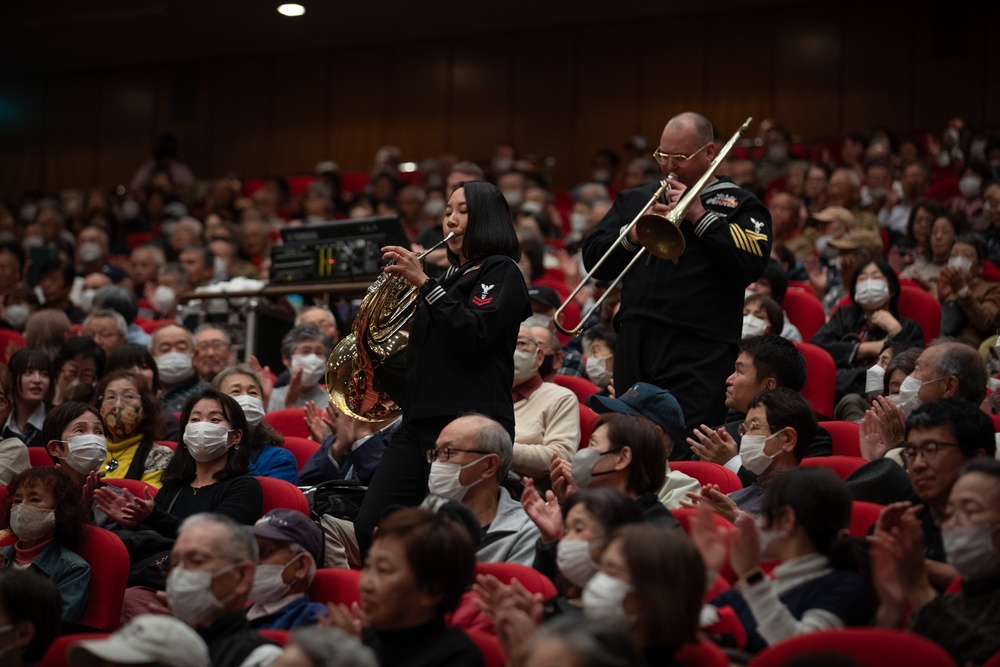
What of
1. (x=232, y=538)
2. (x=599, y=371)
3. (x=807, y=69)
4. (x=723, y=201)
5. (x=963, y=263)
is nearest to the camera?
(x=232, y=538)

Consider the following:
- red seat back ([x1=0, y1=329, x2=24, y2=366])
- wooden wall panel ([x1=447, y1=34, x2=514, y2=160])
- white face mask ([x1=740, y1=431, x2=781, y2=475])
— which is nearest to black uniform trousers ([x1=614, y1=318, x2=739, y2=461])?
white face mask ([x1=740, y1=431, x2=781, y2=475])

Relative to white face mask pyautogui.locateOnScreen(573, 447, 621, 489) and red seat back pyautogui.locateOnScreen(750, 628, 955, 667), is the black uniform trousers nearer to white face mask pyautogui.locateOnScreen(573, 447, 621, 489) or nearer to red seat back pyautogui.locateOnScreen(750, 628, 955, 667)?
white face mask pyautogui.locateOnScreen(573, 447, 621, 489)

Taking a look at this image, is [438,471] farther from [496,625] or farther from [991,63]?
[991,63]

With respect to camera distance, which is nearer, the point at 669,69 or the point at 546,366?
the point at 546,366

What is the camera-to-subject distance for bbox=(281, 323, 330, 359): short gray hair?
5.28 metres

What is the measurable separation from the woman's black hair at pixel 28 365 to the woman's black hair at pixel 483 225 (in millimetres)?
2292

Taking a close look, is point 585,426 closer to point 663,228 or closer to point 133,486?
point 663,228

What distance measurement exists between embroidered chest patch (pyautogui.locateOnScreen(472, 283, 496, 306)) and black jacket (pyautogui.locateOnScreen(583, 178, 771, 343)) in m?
Result: 0.88

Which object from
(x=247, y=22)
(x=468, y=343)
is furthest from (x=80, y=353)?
(x=247, y=22)

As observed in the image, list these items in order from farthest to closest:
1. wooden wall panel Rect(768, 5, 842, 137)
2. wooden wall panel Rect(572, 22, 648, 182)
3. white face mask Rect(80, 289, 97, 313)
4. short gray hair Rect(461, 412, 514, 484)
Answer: wooden wall panel Rect(572, 22, 648, 182)
wooden wall panel Rect(768, 5, 842, 137)
white face mask Rect(80, 289, 97, 313)
short gray hair Rect(461, 412, 514, 484)

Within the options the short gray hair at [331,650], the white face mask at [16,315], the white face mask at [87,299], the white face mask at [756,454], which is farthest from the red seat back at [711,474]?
the white face mask at [87,299]

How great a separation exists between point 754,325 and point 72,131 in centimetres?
1025

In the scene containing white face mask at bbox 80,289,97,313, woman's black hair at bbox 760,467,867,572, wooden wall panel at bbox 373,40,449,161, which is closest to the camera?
woman's black hair at bbox 760,467,867,572

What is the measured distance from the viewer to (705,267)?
4.09 meters
